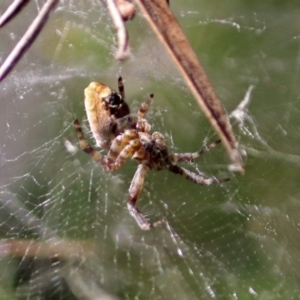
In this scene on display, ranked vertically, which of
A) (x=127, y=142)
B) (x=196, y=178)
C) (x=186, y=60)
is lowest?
(x=196, y=178)

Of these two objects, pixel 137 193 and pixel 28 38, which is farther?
pixel 137 193

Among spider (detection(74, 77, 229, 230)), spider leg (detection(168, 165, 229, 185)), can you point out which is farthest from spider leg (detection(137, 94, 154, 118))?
spider leg (detection(168, 165, 229, 185))

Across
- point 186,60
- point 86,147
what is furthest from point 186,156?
point 186,60

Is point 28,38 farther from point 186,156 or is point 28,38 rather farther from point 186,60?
point 186,156

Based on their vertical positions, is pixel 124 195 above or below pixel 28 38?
below

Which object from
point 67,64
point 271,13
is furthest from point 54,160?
point 271,13

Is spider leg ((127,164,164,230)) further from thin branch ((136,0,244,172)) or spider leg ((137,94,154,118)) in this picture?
thin branch ((136,0,244,172))

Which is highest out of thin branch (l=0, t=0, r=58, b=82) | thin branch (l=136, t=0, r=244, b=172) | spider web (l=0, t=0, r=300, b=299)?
thin branch (l=0, t=0, r=58, b=82)
